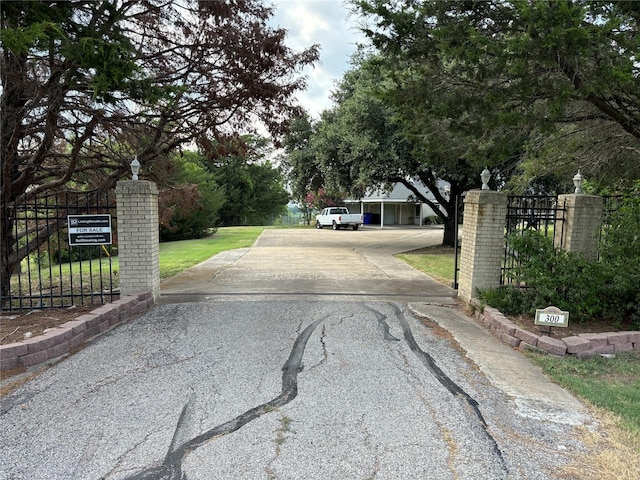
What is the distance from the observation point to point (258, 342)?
488 cm

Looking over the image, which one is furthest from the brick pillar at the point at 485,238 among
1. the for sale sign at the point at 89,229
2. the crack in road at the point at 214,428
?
the for sale sign at the point at 89,229

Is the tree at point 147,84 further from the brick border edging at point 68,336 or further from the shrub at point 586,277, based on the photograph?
the shrub at point 586,277

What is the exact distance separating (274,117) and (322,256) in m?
7.08

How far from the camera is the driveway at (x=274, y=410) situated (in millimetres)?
2643

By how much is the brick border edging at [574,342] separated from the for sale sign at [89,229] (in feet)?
18.5

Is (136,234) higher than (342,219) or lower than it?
higher

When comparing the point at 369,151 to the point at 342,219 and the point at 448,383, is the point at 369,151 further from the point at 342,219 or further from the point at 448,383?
the point at 342,219

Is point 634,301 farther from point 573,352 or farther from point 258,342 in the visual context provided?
point 258,342

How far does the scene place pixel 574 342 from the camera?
4.88m

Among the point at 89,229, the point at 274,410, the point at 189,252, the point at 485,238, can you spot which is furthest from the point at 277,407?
the point at 189,252

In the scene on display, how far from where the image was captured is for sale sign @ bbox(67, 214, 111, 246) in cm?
603

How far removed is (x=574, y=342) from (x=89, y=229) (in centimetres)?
653

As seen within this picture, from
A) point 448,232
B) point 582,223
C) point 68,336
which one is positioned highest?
point 582,223

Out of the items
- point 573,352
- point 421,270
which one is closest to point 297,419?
point 573,352
